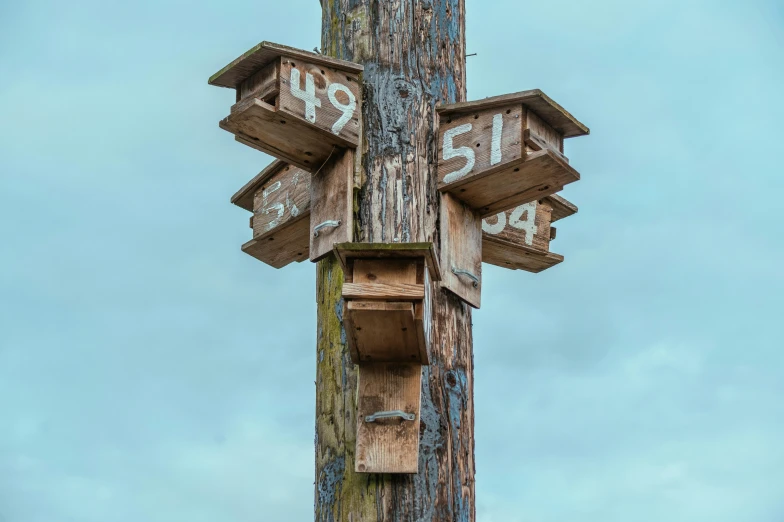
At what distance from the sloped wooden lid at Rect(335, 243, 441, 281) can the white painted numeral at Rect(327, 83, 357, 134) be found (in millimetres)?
585

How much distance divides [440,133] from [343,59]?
0.44 metres

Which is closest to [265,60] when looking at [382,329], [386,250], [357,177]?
[357,177]

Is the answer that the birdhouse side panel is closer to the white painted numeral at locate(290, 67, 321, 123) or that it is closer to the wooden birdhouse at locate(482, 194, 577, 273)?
the white painted numeral at locate(290, 67, 321, 123)

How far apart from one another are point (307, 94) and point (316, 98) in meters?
0.03

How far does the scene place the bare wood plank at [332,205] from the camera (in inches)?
146

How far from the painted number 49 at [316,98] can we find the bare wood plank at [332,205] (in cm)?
11

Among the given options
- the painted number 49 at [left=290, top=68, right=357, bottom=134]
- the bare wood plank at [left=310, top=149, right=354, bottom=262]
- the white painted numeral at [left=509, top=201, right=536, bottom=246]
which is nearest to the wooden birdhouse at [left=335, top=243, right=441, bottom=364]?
the bare wood plank at [left=310, top=149, right=354, bottom=262]

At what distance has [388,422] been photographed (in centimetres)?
341

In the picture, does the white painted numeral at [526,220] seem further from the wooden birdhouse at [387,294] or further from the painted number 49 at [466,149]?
the wooden birdhouse at [387,294]

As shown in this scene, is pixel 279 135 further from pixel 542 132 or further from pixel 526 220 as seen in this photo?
pixel 526 220

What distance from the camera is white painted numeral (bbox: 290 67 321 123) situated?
148 inches

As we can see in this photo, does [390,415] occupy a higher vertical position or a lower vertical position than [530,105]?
lower

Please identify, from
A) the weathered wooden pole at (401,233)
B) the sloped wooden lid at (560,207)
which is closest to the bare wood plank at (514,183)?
the weathered wooden pole at (401,233)

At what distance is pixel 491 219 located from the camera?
4.40 metres
